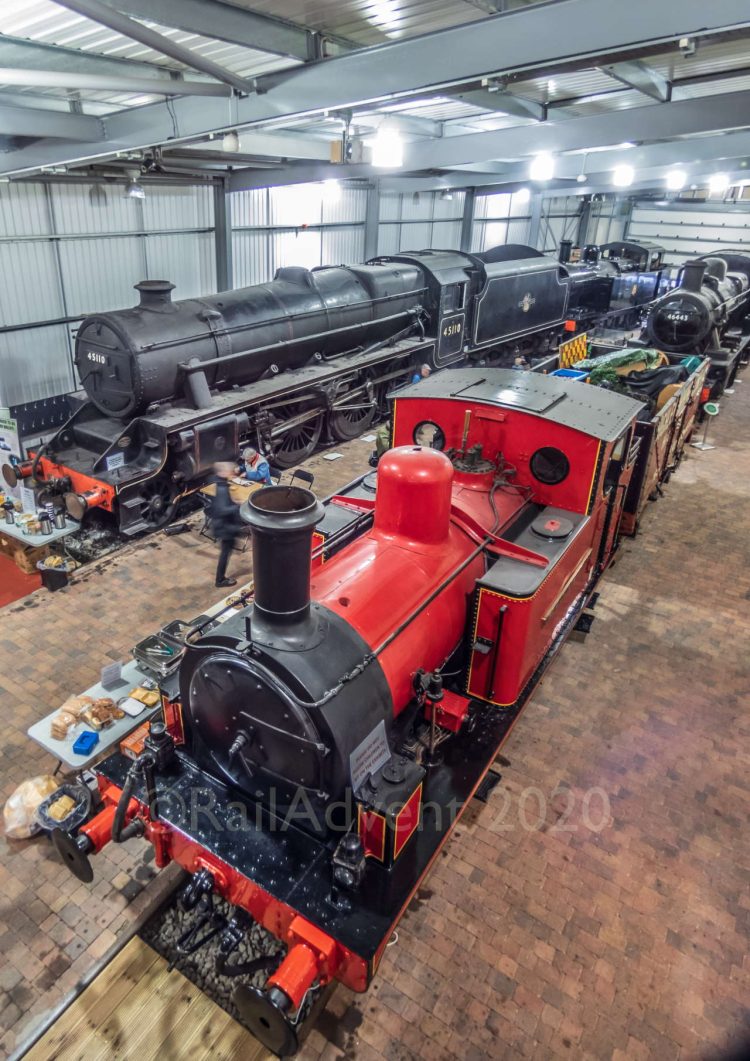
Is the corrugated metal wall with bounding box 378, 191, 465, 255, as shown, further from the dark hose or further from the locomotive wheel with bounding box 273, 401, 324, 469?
the dark hose

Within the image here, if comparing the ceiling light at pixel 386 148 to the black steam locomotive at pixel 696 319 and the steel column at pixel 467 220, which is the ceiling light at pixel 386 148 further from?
the steel column at pixel 467 220

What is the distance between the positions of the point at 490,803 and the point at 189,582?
12.9 ft

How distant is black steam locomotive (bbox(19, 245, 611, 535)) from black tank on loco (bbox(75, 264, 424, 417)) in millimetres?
19

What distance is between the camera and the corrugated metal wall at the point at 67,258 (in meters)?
10.7

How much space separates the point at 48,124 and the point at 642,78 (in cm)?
620

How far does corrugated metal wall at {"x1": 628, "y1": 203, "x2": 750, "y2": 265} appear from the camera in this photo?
30297mm

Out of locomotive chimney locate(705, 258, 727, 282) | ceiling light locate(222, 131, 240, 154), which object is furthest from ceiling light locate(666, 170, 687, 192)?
ceiling light locate(222, 131, 240, 154)

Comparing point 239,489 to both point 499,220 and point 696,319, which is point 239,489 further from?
point 499,220

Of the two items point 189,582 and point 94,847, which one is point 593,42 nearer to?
point 94,847

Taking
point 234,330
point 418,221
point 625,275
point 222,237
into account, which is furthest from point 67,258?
point 625,275

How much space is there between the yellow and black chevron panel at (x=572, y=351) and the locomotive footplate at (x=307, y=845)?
8.81m

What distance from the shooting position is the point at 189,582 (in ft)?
22.9

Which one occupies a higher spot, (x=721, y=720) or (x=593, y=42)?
(x=593, y=42)

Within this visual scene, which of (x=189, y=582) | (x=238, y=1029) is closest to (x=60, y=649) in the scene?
(x=189, y=582)
